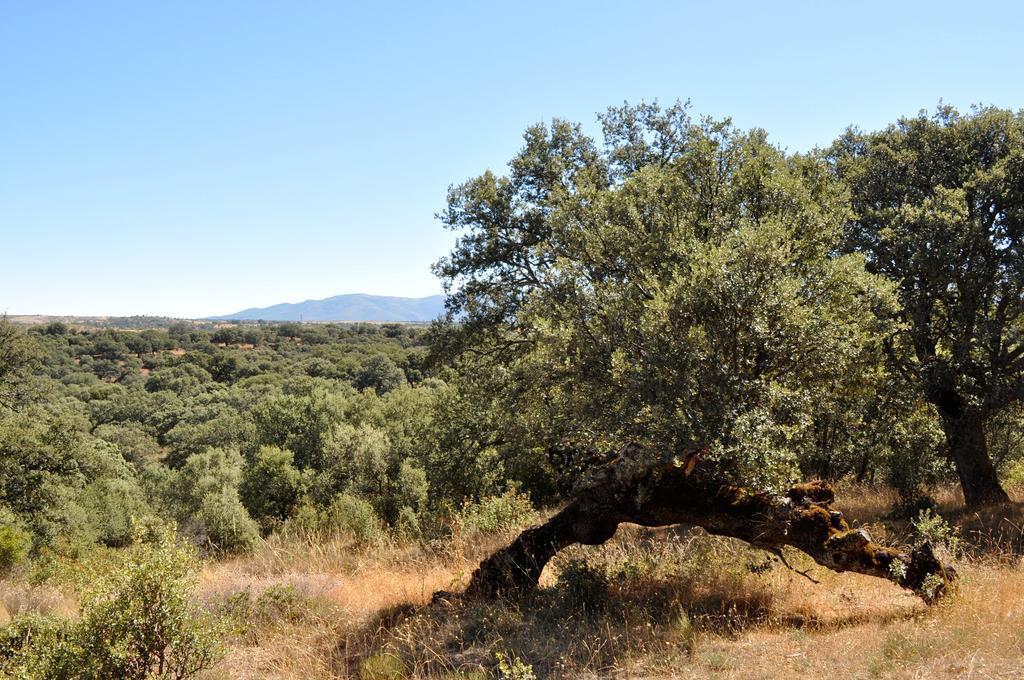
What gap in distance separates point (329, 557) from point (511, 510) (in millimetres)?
3204

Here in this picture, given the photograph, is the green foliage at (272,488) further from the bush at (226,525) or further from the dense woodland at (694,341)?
the bush at (226,525)

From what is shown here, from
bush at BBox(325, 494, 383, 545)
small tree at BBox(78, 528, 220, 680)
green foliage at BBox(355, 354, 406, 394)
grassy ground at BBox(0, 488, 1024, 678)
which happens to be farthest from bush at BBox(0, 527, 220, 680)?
green foliage at BBox(355, 354, 406, 394)

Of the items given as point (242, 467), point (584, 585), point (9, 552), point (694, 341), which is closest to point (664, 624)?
point (584, 585)

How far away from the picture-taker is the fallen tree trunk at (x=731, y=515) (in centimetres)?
590

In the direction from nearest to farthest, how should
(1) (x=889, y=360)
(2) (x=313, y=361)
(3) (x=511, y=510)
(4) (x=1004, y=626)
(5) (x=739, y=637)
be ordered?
(4) (x=1004, y=626), (5) (x=739, y=637), (3) (x=511, y=510), (1) (x=889, y=360), (2) (x=313, y=361)

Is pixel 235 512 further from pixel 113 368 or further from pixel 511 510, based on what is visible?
pixel 113 368

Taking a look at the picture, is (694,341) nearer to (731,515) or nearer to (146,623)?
(731,515)

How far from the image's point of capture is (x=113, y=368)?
3157 inches

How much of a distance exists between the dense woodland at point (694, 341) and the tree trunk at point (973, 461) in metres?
0.04

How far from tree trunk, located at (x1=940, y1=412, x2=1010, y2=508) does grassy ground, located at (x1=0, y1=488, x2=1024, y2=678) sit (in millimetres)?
3280

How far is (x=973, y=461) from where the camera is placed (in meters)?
11.6

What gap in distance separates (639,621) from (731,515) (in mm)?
1522

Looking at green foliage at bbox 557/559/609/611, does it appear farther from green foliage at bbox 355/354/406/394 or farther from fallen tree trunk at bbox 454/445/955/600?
green foliage at bbox 355/354/406/394

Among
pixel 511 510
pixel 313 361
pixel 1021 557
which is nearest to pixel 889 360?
pixel 1021 557
